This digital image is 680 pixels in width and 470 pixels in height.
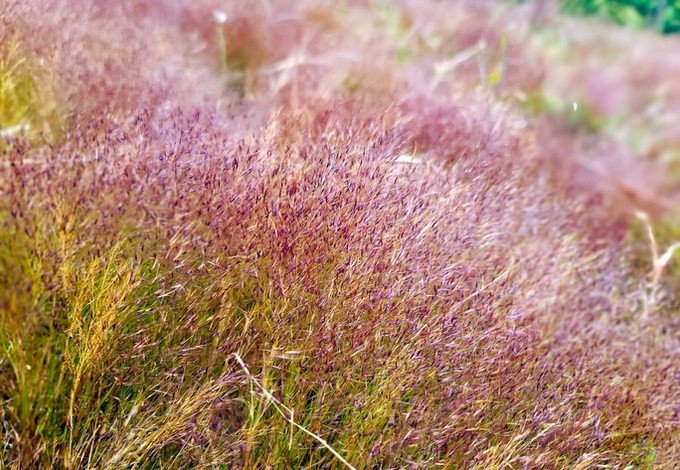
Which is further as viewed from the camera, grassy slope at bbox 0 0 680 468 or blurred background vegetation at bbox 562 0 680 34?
blurred background vegetation at bbox 562 0 680 34

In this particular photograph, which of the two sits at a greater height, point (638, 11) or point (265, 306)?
point (265, 306)

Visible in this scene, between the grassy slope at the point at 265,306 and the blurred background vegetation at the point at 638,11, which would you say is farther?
the blurred background vegetation at the point at 638,11

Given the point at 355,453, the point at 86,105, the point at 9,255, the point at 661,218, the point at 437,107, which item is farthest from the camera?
the point at 661,218

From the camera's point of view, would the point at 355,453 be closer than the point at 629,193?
Yes

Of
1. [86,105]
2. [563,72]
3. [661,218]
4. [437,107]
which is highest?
[86,105]

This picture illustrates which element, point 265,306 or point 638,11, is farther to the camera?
point 638,11

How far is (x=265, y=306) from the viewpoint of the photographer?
1215 millimetres

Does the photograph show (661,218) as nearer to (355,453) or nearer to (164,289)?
(355,453)

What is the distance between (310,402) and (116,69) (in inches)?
44.9

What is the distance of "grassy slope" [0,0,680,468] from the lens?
1088 mm

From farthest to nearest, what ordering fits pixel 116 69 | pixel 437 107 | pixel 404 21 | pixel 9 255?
pixel 404 21 → pixel 437 107 → pixel 116 69 → pixel 9 255

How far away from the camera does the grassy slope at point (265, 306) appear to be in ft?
3.57

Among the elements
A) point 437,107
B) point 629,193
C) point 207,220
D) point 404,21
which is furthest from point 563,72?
point 207,220

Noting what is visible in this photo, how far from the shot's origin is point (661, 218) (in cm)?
297
